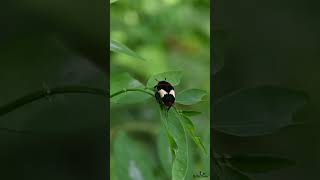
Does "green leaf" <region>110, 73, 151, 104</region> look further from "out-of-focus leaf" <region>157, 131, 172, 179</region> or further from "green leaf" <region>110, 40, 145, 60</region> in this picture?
"out-of-focus leaf" <region>157, 131, 172, 179</region>

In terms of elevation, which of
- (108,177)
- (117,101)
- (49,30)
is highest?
(49,30)
